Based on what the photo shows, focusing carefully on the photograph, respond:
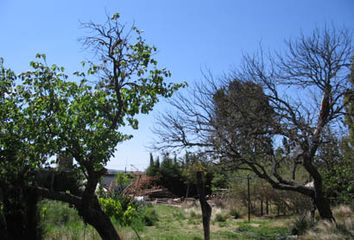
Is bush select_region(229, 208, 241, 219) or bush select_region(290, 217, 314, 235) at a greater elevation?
bush select_region(229, 208, 241, 219)

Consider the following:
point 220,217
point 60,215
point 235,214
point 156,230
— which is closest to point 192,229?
point 156,230

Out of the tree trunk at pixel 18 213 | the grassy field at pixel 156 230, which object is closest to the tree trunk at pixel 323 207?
the grassy field at pixel 156 230

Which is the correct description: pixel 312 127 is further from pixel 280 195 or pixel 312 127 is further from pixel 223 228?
pixel 280 195

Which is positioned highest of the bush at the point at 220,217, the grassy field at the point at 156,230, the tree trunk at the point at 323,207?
the tree trunk at the point at 323,207

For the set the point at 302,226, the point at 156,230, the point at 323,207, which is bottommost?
the point at 156,230

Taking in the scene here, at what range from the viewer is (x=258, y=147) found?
48.5 ft

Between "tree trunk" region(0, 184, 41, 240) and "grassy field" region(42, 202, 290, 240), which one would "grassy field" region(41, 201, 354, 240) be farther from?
"tree trunk" region(0, 184, 41, 240)

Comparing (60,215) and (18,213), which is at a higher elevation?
(18,213)

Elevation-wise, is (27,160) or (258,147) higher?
(258,147)

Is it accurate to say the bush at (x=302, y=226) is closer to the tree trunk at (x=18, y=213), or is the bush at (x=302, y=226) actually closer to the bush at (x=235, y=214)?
the bush at (x=235, y=214)

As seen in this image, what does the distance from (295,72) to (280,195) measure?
A: 8.69m

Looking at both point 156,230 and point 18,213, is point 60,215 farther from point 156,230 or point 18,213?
point 18,213

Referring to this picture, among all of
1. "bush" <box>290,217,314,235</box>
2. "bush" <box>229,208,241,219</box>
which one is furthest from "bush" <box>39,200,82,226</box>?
"bush" <box>229,208,241,219</box>

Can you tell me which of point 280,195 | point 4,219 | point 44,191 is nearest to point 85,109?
point 44,191
